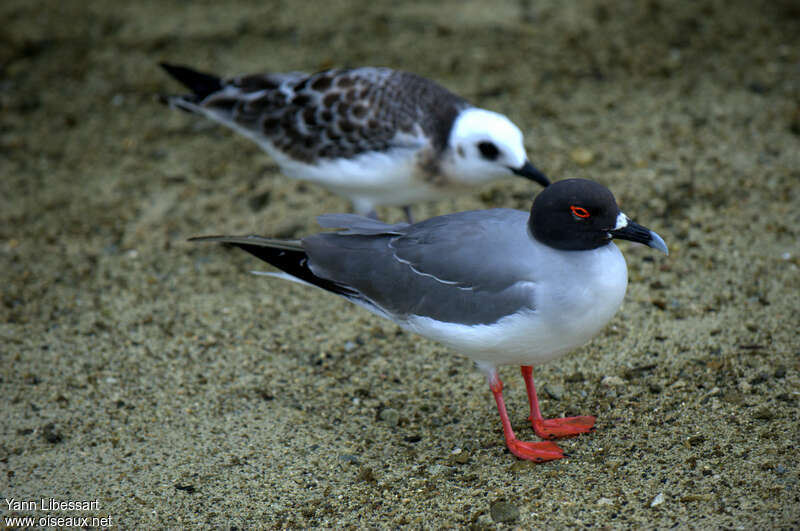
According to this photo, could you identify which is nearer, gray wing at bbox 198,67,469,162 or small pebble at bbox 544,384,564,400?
small pebble at bbox 544,384,564,400

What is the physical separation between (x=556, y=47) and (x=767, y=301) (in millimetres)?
3409

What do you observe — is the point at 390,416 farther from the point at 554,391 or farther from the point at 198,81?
the point at 198,81

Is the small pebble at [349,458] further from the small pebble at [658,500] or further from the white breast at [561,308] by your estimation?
the small pebble at [658,500]

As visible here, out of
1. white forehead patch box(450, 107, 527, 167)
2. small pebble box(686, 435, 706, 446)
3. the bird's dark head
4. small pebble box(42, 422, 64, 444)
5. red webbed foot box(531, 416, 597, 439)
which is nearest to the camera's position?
the bird's dark head

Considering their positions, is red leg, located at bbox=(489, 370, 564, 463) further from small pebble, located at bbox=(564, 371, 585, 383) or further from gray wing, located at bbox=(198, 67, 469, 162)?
gray wing, located at bbox=(198, 67, 469, 162)

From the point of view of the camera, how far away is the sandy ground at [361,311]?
11.6 ft

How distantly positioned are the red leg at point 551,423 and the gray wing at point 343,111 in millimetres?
1610

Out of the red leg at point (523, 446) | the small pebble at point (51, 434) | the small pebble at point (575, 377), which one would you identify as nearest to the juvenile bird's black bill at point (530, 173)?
the small pebble at point (575, 377)

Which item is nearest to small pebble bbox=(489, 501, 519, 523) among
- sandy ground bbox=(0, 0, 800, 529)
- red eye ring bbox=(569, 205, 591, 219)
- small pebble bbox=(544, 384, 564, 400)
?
sandy ground bbox=(0, 0, 800, 529)

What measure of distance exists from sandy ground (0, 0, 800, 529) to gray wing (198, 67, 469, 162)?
30.6 inches

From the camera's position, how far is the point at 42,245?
18.4 ft

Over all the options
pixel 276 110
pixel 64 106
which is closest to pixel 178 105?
pixel 276 110

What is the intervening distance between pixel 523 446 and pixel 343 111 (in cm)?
232

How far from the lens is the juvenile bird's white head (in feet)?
15.3
